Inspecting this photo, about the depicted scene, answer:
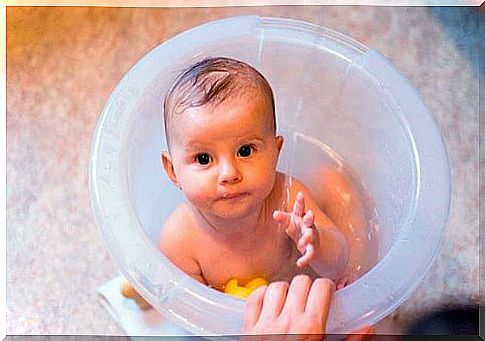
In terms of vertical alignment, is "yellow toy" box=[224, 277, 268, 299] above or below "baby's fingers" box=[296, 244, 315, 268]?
below

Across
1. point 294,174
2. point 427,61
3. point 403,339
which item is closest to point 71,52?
point 294,174

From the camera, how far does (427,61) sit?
3.76 feet

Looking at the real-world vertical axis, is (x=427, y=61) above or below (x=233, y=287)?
above

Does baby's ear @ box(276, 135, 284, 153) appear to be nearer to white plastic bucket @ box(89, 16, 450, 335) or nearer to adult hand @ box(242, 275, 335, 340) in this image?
white plastic bucket @ box(89, 16, 450, 335)

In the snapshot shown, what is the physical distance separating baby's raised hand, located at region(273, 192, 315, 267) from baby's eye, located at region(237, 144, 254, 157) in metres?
A: 0.09

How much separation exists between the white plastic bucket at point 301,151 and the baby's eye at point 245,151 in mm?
55

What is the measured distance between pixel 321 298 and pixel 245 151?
21 cm

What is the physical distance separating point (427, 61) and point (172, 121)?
365 millimetres

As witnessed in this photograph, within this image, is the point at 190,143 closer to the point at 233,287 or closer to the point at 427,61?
the point at 233,287

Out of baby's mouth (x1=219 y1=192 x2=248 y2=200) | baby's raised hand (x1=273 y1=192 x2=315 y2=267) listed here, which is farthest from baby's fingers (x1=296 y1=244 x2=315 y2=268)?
baby's mouth (x1=219 y1=192 x2=248 y2=200)

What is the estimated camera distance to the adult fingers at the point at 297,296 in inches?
41.3

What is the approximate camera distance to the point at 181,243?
3.59 feet

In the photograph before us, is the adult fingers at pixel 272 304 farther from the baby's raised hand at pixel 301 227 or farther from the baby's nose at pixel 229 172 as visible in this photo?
the baby's nose at pixel 229 172

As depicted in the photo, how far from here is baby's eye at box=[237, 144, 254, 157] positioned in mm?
1068
